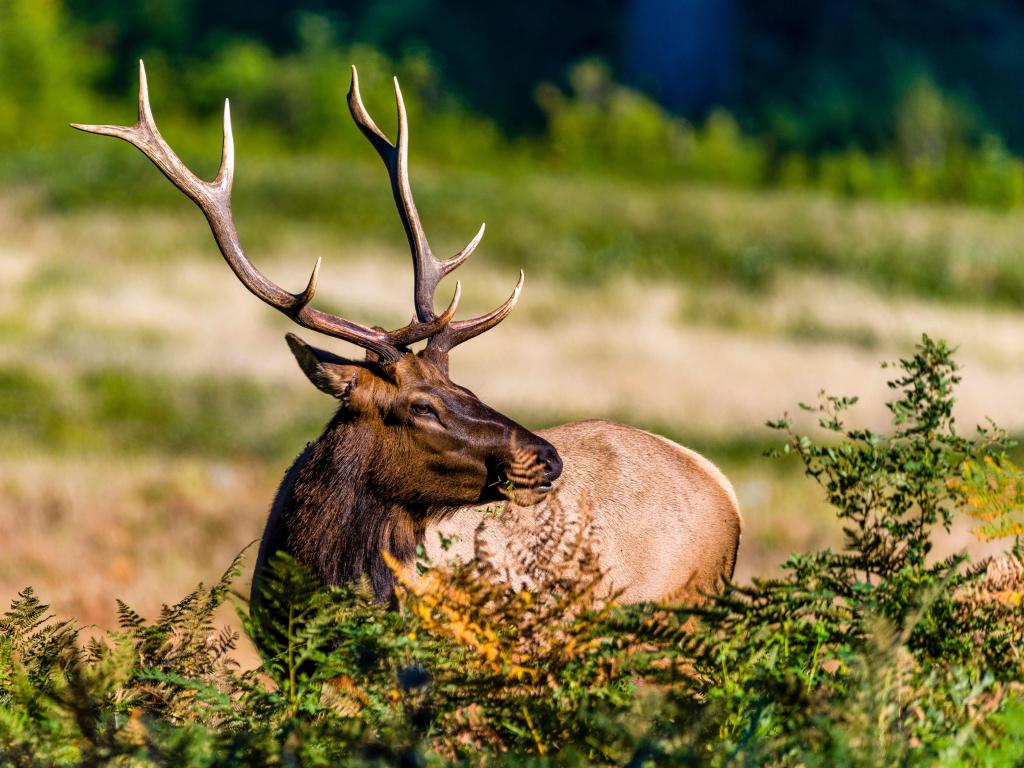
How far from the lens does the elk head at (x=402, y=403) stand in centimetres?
557

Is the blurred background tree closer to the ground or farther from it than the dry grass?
farther from it

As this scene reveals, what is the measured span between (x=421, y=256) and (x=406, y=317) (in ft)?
40.0

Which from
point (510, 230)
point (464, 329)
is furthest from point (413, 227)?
point (510, 230)

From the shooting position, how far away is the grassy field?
1167 cm

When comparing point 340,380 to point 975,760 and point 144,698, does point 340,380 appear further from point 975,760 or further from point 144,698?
point 975,760

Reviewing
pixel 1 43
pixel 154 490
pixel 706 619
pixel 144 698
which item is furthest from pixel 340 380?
pixel 1 43

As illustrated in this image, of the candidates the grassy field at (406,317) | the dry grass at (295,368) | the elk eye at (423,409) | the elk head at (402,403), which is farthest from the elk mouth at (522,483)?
the grassy field at (406,317)

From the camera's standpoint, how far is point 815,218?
2405 centimetres

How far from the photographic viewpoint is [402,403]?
18.6 ft

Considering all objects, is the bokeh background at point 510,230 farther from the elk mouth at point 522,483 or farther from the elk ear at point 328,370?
the elk ear at point 328,370

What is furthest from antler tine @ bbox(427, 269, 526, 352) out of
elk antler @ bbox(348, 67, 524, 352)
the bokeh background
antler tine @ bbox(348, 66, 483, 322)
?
the bokeh background

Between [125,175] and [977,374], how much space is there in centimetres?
1528

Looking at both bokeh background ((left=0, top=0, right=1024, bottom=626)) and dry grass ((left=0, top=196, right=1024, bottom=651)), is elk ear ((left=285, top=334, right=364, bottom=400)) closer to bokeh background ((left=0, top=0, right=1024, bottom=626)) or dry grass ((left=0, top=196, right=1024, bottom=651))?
bokeh background ((left=0, top=0, right=1024, bottom=626))

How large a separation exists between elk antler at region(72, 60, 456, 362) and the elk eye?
223 millimetres
